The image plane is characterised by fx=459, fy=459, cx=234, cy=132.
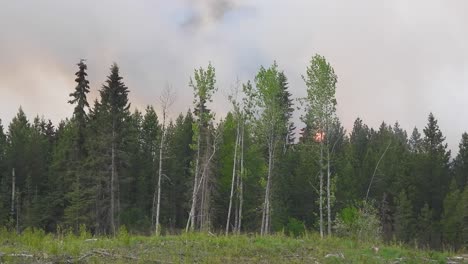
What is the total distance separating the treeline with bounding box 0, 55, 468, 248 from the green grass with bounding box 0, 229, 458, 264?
18074 mm

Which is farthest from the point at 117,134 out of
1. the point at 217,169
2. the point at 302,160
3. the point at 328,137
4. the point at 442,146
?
the point at 442,146

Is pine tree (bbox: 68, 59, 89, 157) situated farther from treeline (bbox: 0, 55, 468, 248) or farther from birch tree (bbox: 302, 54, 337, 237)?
birch tree (bbox: 302, 54, 337, 237)

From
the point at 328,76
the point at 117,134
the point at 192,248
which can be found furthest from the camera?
the point at 117,134

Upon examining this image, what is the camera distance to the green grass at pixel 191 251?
36.4 feet

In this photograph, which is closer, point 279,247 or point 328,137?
point 279,247

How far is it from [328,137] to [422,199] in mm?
35447

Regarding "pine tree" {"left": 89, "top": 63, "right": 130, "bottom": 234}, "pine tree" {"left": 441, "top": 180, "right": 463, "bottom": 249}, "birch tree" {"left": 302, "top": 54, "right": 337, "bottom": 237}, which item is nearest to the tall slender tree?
"pine tree" {"left": 89, "top": 63, "right": 130, "bottom": 234}

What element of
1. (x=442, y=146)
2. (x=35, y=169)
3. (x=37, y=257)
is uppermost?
(x=442, y=146)

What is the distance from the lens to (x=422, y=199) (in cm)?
6725

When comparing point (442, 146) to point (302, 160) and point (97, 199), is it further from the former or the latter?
point (97, 199)

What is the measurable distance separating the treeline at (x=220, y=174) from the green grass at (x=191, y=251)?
18.1m

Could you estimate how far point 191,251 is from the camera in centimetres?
1267

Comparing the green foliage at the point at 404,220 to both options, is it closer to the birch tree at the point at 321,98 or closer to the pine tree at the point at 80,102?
the birch tree at the point at 321,98

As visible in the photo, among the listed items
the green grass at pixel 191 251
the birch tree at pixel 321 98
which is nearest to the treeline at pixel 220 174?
the birch tree at pixel 321 98
